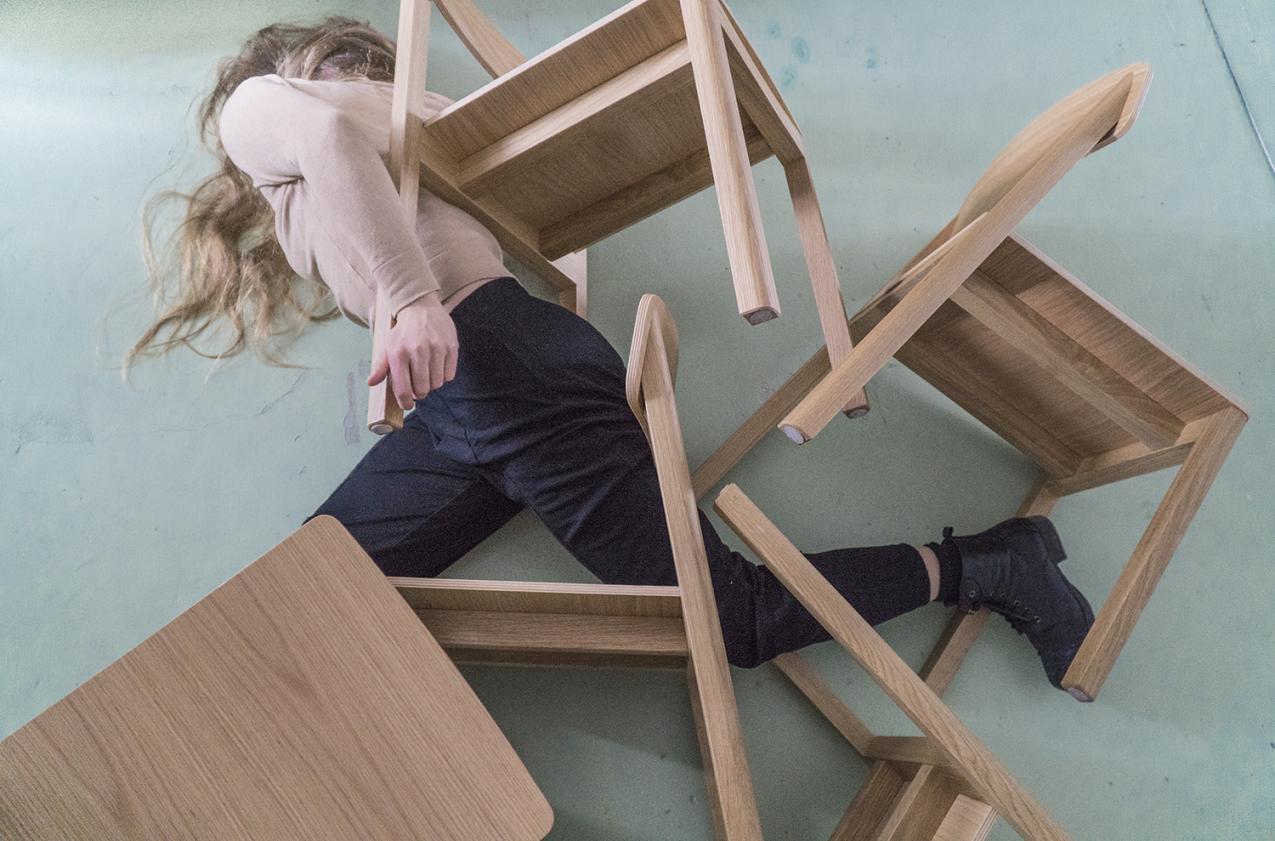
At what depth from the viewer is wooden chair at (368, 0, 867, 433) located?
86 centimetres

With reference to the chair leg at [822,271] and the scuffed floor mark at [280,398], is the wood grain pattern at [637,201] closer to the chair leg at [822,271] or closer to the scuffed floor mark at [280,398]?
the chair leg at [822,271]

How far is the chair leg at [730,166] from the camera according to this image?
0.73m

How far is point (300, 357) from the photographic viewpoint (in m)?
1.32

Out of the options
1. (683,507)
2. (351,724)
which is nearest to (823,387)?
(683,507)

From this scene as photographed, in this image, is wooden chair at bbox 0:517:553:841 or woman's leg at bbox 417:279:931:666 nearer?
wooden chair at bbox 0:517:553:841

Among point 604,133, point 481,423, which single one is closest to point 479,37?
point 604,133

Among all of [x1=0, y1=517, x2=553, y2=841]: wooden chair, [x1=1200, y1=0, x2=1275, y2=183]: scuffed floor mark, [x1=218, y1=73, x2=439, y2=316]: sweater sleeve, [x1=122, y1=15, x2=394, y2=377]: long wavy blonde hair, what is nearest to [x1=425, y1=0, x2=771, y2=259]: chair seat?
[x1=218, y1=73, x2=439, y2=316]: sweater sleeve

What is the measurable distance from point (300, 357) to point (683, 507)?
71 centimetres

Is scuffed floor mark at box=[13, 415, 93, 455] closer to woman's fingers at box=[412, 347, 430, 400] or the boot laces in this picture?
woman's fingers at box=[412, 347, 430, 400]

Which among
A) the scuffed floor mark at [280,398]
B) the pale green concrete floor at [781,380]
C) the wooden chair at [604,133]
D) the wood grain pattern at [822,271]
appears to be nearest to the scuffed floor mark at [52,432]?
the pale green concrete floor at [781,380]

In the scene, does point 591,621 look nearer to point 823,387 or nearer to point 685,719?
point 685,719

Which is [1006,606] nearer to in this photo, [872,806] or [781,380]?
→ [872,806]

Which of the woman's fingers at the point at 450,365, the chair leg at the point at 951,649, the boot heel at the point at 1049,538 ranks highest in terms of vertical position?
the boot heel at the point at 1049,538

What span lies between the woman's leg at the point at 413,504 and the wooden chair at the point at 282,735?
0.37 metres
